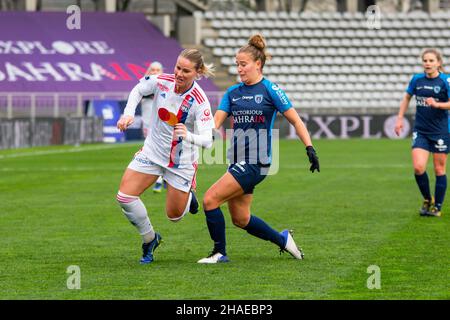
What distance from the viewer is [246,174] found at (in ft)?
35.1

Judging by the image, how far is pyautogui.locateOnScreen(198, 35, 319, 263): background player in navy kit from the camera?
10.6m

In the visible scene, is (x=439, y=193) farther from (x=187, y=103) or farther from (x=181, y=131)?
(x=181, y=131)

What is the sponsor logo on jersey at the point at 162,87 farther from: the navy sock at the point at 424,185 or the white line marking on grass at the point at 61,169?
the white line marking on grass at the point at 61,169

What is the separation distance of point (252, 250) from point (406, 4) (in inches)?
2075

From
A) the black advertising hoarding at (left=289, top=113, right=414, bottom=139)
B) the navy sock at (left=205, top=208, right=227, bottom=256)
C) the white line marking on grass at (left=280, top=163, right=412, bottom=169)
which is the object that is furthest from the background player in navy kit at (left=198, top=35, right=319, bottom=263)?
the black advertising hoarding at (left=289, top=113, right=414, bottom=139)

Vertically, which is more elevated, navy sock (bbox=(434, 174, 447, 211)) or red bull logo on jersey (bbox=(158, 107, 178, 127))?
red bull logo on jersey (bbox=(158, 107, 178, 127))

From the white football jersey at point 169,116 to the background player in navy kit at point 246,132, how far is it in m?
0.26

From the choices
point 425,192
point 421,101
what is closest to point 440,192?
point 425,192

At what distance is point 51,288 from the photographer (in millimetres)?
9227

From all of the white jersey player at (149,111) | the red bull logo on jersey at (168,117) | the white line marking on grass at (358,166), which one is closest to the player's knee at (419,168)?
the white jersey player at (149,111)

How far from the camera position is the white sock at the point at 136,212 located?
420 inches

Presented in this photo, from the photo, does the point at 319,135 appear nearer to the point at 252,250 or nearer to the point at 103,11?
the point at 103,11

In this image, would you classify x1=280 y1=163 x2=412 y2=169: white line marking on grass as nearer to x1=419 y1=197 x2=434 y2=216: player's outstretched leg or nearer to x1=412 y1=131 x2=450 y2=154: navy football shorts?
x1=419 y1=197 x2=434 y2=216: player's outstretched leg

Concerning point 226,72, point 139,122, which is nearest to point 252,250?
point 139,122
